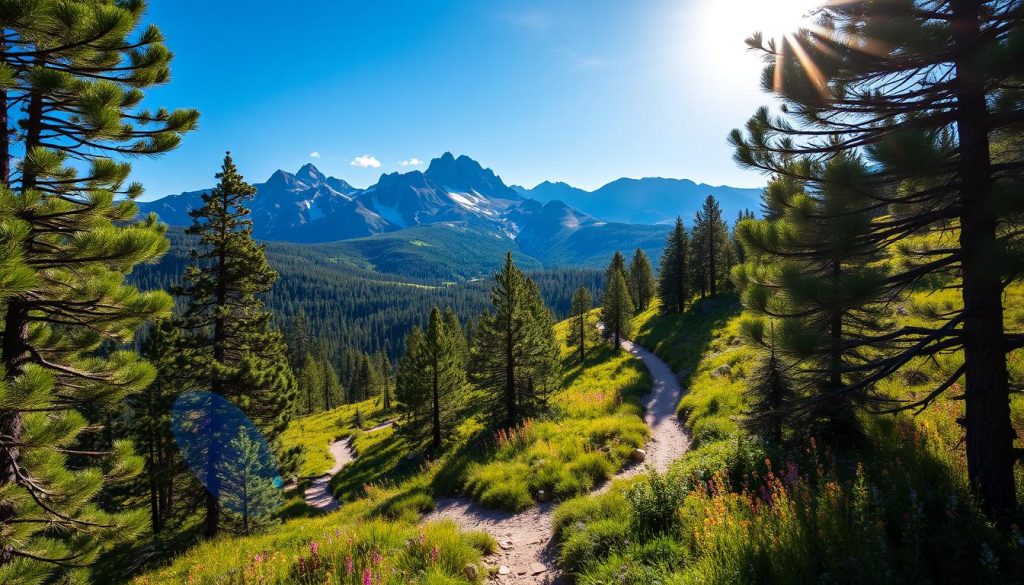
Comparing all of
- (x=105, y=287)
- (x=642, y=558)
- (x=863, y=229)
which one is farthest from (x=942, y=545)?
(x=105, y=287)

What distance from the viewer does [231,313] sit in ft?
46.8

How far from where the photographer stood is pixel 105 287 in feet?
16.8

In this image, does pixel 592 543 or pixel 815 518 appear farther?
pixel 592 543

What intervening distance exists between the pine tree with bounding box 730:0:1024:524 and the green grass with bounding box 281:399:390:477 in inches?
1596

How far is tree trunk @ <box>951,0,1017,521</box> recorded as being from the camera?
4.65 metres

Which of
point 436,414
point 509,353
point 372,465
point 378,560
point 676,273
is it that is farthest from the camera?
point 676,273

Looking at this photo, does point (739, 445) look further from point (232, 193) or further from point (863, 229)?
point (232, 193)

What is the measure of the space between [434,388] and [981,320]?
848 inches

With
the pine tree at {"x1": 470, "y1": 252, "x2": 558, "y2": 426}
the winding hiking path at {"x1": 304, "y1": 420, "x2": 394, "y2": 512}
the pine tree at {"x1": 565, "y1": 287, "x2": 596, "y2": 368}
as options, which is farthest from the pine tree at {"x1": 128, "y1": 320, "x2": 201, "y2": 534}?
the pine tree at {"x1": 565, "y1": 287, "x2": 596, "y2": 368}

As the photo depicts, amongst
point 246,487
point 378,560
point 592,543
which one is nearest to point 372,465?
point 246,487

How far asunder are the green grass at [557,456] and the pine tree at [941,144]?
7.16 meters

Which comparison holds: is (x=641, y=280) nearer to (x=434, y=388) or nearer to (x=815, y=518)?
(x=434, y=388)

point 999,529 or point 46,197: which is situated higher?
point 46,197

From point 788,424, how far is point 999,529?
4.76 m
